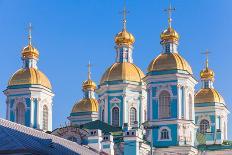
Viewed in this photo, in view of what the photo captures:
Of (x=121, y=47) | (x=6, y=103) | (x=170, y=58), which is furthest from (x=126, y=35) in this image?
(x=6, y=103)

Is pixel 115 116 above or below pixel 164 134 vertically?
above

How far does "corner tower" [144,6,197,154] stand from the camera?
59.8 metres

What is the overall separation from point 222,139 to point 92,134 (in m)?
15.2

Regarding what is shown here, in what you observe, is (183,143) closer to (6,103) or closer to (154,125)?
(154,125)

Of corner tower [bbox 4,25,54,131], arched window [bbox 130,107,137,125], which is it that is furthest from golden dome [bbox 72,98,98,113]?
arched window [bbox 130,107,137,125]

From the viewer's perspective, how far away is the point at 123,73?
64.0 meters

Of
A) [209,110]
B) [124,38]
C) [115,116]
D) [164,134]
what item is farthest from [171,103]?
[209,110]

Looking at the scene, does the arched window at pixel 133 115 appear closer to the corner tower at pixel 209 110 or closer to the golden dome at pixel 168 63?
the golden dome at pixel 168 63

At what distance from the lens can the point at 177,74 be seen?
60500 mm

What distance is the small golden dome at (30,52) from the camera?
220ft

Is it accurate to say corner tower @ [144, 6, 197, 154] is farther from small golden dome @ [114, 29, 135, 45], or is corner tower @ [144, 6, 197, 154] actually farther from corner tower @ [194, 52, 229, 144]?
corner tower @ [194, 52, 229, 144]

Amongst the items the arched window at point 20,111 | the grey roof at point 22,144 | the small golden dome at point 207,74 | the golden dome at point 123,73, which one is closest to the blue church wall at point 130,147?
the golden dome at point 123,73

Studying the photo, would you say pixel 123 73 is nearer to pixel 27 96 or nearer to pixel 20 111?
pixel 27 96

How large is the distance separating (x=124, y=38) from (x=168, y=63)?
244 inches
